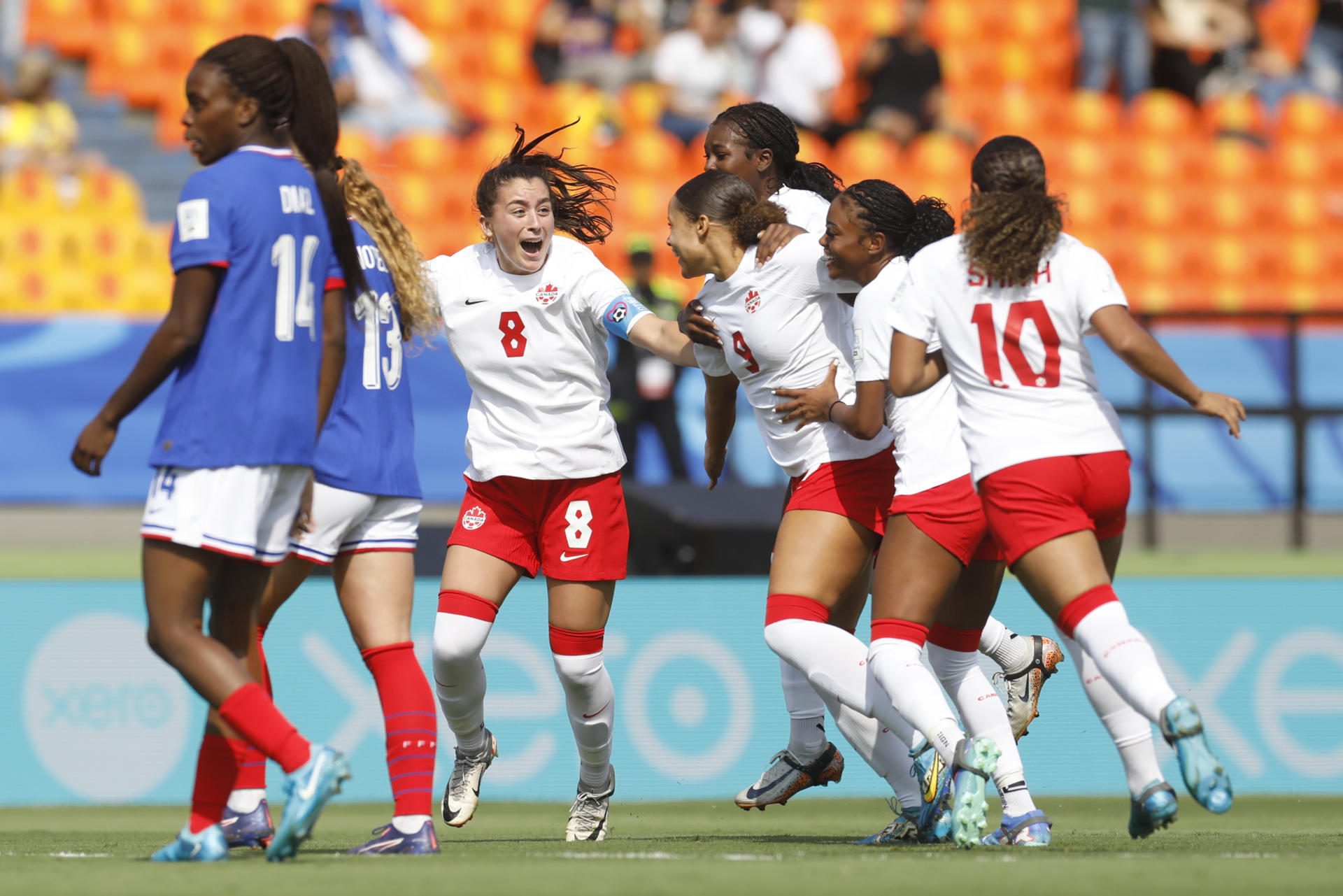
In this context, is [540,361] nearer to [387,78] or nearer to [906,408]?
[906,408]

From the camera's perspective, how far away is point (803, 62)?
1336 centimetres

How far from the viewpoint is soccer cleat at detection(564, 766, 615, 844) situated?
17.6 ft

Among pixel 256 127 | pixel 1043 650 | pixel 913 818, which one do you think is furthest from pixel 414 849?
pixel 1043 650

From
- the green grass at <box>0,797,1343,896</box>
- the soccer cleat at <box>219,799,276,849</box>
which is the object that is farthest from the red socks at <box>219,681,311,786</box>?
the soccer cleat at <box>219,799,276,849</box>

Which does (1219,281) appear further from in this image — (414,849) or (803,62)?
(414,849)

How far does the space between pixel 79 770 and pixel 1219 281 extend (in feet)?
31.2

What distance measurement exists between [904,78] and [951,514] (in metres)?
9.39

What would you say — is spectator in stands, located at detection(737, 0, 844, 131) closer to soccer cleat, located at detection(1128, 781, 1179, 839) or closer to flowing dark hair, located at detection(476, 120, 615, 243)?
flowing dark hair, located at detection(476, 120, 615, 243)

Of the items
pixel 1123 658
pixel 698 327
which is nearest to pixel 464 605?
pixel 698 327

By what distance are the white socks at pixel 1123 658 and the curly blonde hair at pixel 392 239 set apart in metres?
2.04

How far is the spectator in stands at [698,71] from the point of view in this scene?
1318cm

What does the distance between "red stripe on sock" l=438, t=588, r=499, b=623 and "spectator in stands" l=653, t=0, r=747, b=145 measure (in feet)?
28.1

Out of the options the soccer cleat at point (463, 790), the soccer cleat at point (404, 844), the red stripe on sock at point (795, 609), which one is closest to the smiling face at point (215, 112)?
the soccer cleat at point (404, 844)

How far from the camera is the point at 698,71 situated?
13344 millimetres
